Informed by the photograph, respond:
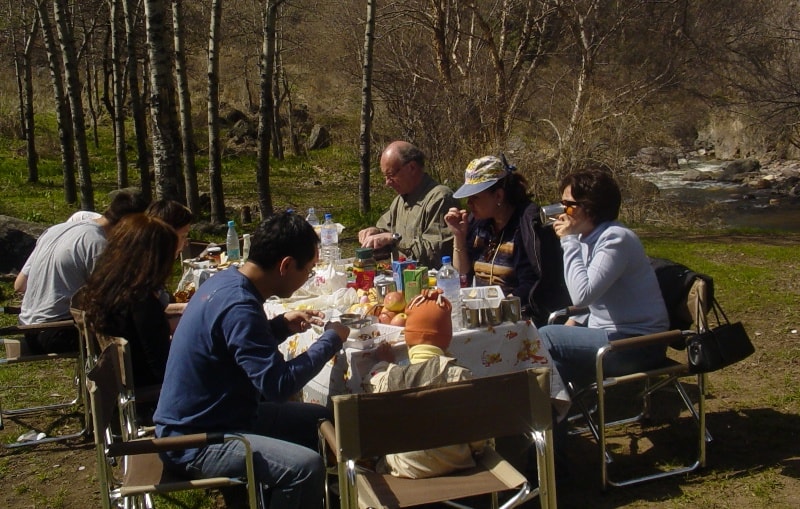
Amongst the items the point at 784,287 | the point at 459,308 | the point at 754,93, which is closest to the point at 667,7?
the point at 754,93

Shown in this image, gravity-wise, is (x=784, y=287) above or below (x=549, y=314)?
below

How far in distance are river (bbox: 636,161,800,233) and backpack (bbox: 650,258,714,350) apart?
13160mm

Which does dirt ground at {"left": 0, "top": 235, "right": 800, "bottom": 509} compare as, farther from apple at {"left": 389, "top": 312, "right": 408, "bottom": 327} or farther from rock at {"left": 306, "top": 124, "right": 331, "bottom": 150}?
rock at {"left": 306, "top": 124, "right": 331, "bottom": 150}

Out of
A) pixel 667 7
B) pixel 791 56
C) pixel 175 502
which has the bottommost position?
pixel 175 502

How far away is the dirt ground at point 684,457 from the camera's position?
141 inches

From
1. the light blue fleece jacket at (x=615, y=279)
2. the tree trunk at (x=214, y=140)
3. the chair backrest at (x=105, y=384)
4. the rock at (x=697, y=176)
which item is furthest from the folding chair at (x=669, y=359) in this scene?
the rock at (x=697, y=176)

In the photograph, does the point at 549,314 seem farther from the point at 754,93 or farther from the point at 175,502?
the point at 754,93

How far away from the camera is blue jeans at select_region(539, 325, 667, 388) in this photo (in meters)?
3.77

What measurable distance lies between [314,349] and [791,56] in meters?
20.6

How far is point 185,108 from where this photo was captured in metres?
11.0

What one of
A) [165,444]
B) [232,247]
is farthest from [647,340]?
[232,247]

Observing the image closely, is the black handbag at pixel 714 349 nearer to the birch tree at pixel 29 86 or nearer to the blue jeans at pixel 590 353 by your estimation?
the blue jeans at pixel 590 353

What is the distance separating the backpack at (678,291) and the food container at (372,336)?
150 cm

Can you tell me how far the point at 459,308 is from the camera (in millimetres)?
3400
